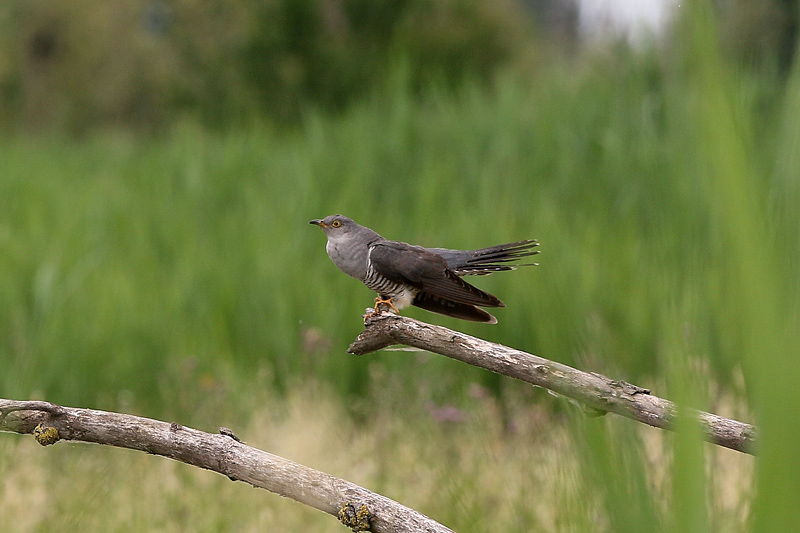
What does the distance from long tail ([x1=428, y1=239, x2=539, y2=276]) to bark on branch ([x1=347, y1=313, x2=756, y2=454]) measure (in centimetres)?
65

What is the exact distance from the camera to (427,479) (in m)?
3.98

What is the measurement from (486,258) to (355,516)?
1.40m

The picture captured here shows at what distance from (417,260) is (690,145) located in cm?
173

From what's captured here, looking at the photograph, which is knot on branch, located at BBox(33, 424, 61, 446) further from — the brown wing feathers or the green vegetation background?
the brown wing feathers

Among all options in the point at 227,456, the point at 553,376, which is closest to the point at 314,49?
the point at 227,456

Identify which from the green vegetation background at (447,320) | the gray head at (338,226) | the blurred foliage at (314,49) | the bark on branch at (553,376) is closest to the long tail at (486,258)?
the green vegetation background at (447,320)

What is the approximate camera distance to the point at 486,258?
263 centimetres

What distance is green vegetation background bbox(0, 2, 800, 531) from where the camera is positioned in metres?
0.56

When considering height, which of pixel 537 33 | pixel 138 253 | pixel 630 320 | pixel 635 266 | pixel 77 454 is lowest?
pixel 77 454

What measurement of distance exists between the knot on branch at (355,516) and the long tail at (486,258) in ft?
3.89

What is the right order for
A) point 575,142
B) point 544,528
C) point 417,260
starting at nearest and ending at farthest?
point 417,260
point 544,528
point 575,142

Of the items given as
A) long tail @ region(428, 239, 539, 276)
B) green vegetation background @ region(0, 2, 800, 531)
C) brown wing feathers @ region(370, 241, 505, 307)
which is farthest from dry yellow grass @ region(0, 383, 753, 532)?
brown wing feathers @ region(370, 241, 505, 307)

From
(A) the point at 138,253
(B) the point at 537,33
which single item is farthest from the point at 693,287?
(B) the point at 537,33

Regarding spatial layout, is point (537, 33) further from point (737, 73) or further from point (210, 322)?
point (737, 73)
